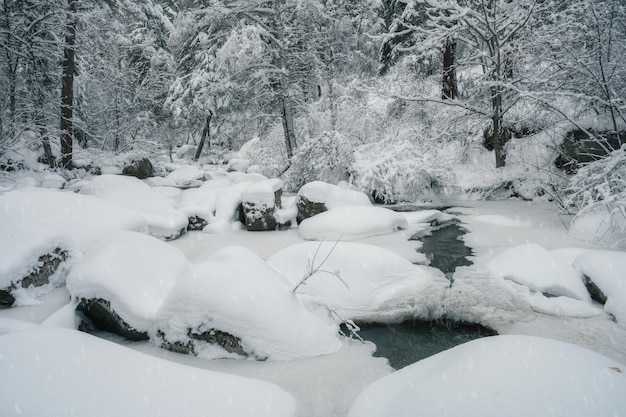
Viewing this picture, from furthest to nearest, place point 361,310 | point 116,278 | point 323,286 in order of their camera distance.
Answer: point 323,286, point 361,310, point 116,278

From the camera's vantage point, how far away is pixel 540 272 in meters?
4.48

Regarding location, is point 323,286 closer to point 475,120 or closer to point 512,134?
point 475,120

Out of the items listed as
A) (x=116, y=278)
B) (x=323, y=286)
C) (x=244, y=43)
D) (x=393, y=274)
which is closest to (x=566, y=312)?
(x=393, y=274)

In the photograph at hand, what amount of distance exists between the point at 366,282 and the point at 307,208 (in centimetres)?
365

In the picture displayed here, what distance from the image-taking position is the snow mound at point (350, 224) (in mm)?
6809

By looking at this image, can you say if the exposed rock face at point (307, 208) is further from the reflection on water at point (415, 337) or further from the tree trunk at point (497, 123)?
the tree trunk at point (497, 123)

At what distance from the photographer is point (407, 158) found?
10.3m

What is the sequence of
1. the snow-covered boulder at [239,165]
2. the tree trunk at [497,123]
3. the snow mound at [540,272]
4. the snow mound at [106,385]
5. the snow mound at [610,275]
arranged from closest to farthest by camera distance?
the snow mound at [106,385] < the snow mound at [610,275] < the snow mound at [540,272] < the tree trunk at [497,123] < the snow-covered boulder at [239,165]

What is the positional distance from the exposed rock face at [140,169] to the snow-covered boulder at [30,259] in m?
10.5

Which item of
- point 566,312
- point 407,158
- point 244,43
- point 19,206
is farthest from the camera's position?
point 244,43

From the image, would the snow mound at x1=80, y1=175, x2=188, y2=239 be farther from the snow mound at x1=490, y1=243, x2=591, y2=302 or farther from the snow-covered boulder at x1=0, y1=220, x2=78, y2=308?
the snow mound at x1=490, y1=243, x2=591, y2=302

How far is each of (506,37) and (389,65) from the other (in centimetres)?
619

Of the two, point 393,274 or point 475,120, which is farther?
point 475,120

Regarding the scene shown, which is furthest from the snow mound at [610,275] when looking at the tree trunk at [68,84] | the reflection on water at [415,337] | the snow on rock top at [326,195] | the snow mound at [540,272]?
the tree trunk at [68,84]
